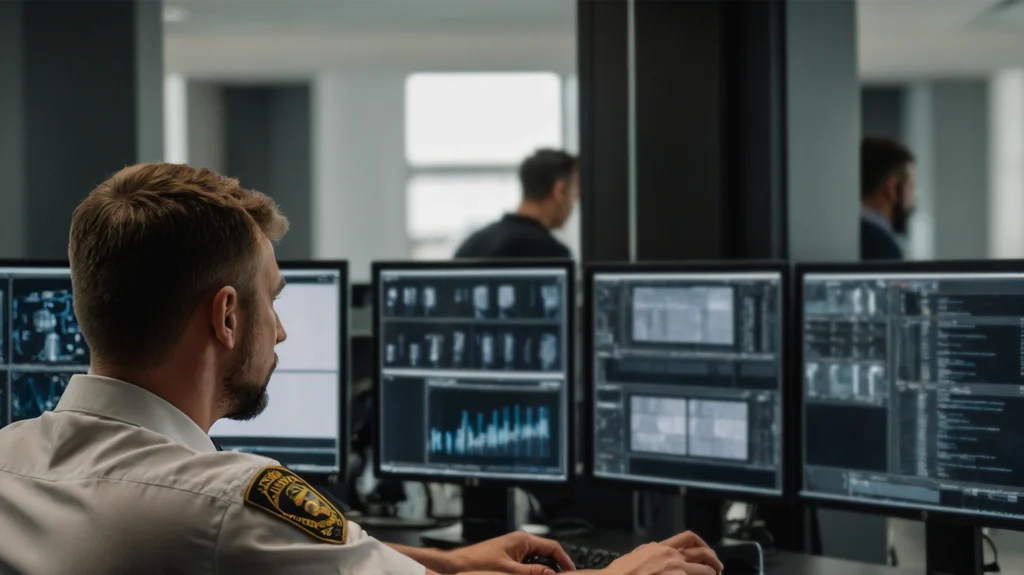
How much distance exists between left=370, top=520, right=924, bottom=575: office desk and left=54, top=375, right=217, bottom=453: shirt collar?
1.03 meters

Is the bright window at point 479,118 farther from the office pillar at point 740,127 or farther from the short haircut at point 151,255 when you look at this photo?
the short haircut at point 151,255

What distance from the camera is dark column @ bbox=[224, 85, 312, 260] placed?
331 inches

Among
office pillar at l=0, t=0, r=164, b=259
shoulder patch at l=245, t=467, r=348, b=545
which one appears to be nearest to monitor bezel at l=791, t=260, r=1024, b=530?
shoulder patch at l=245, t=467, r=348, b=545

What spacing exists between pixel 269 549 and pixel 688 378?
3.37 feet

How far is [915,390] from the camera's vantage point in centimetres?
168

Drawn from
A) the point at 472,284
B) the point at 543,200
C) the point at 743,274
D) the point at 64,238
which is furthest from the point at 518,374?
the point at 543,200

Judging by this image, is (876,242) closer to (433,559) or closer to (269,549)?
(433,559)

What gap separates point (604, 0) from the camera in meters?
2.51

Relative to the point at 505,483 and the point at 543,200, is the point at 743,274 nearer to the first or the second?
the point at 505,483

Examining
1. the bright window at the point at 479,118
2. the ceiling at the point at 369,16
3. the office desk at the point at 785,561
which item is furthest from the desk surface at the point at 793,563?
the bright window at the point at 479,118

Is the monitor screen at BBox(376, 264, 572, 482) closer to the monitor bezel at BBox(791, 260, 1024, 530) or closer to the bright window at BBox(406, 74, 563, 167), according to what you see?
the monitor bezel at BBox(791, 260, 1024, 530)

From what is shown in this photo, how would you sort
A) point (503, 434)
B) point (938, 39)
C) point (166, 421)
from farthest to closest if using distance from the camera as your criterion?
point (938, 39) < point (503, 434) < point (166, 421)

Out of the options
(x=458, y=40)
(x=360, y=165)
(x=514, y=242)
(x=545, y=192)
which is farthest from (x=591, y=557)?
(x=360, y=165)

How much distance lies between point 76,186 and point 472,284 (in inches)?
46.8
